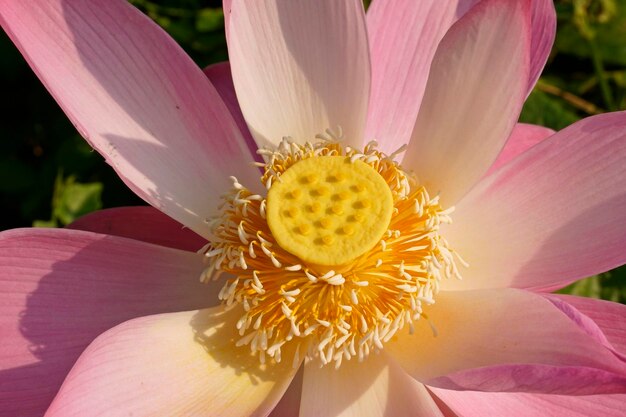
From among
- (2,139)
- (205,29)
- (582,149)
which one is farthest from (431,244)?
(2,139)

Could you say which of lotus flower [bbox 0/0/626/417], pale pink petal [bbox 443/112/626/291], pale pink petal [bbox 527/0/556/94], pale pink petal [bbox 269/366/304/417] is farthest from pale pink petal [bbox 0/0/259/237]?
pale pink petal [bbox 527/0/556/94]

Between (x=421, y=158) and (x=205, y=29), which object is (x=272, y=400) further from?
(x=205, y=29)

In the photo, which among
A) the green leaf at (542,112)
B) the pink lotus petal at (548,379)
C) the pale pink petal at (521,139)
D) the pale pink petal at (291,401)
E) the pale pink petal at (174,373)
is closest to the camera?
the pink lotus petal at (548,379)

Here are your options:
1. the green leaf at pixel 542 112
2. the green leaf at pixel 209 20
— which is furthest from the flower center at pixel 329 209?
the green leaf at pixel 209 20

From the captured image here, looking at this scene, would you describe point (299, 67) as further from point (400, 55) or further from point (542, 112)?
point (542, 112)

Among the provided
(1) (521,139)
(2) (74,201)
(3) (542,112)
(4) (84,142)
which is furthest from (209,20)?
(1) (521,139)

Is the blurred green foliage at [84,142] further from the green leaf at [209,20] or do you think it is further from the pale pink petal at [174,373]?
the pale pink petal at [174,373]
